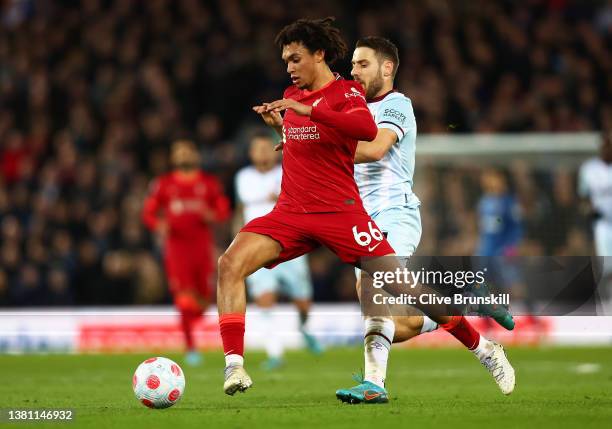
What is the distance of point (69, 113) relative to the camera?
18469mm

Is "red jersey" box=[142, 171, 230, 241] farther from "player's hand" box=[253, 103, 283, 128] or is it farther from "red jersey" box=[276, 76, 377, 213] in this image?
"player's hand" box=[253, 103, 283, 128]

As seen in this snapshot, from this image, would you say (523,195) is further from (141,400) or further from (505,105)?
(141,400)

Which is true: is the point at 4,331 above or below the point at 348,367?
above

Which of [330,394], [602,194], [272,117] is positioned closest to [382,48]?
[272,117]

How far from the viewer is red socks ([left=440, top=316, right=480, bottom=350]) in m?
7.34

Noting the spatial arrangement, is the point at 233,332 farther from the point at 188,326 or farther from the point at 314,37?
the point at 188,326

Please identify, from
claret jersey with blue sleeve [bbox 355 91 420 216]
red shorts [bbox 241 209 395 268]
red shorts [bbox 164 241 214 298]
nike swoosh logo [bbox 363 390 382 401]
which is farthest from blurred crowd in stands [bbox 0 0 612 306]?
nike swoosh logo [bbox 363 390 382 401]

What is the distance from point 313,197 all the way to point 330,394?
5.70 ft

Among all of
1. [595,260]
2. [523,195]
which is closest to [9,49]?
[523,195]

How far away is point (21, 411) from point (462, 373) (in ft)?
15.0

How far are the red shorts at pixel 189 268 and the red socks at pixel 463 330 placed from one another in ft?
19.3

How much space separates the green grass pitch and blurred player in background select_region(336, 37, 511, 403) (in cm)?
40

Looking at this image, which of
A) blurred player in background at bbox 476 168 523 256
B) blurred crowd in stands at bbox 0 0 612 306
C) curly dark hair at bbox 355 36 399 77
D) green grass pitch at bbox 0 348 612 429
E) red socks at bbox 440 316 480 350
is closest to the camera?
green grass pitch at bbox 0 348 612 429

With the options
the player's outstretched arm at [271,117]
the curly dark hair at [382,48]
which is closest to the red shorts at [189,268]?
the curly dark hair at [382,48]
